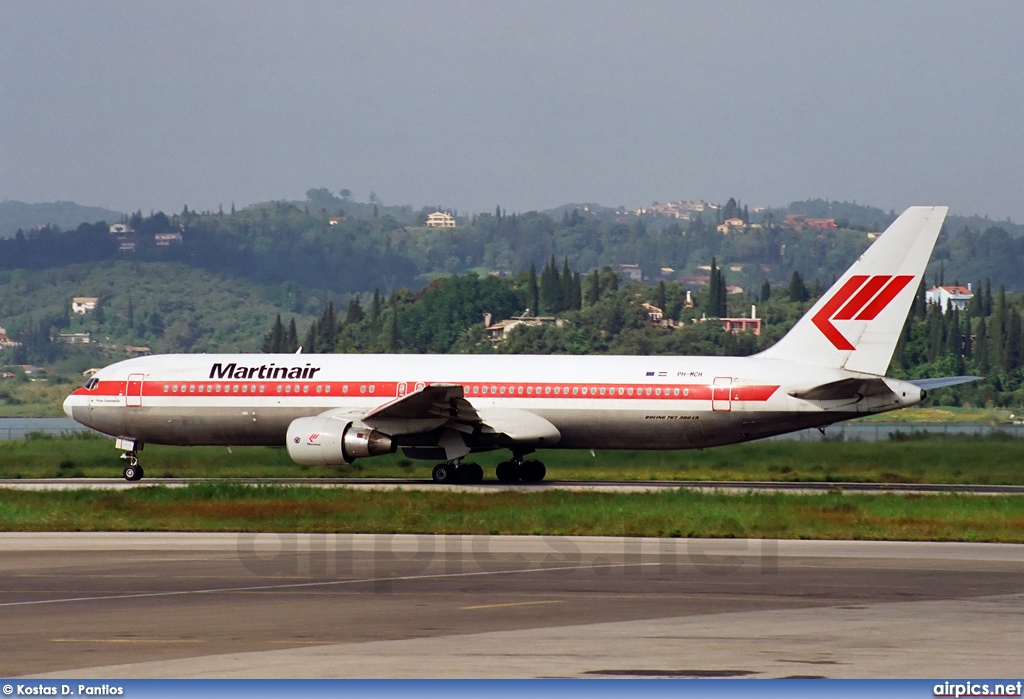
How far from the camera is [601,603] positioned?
781 inches

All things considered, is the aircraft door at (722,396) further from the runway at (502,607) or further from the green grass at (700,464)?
the runway at (502,607)

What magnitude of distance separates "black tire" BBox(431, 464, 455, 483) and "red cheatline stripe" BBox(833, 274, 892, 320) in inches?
454

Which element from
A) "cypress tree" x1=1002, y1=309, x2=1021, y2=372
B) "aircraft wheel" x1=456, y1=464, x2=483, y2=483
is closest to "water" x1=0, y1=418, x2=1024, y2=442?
"aircraft wheel" x1=456, y1=464, x2=483, y2=483

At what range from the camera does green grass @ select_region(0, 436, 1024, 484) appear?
4581 centimetres

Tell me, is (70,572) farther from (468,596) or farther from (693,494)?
(693,494)

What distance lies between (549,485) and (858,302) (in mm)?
9997

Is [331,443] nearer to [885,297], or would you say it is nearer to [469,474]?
[469,474]

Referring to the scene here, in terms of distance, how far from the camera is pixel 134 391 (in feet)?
146

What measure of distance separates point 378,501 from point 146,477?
14.4 metres

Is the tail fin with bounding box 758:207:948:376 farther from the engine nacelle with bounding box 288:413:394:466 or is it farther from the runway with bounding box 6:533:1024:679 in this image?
the runway with bounding box 6:533:1024:679

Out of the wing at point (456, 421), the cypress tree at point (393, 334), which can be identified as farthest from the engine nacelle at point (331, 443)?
the cypress tree at point (393, 334)

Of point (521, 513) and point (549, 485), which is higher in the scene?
point (521, 513)

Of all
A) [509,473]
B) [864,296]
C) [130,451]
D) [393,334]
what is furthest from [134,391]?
[393,334]

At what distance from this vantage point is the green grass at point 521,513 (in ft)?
98.2
